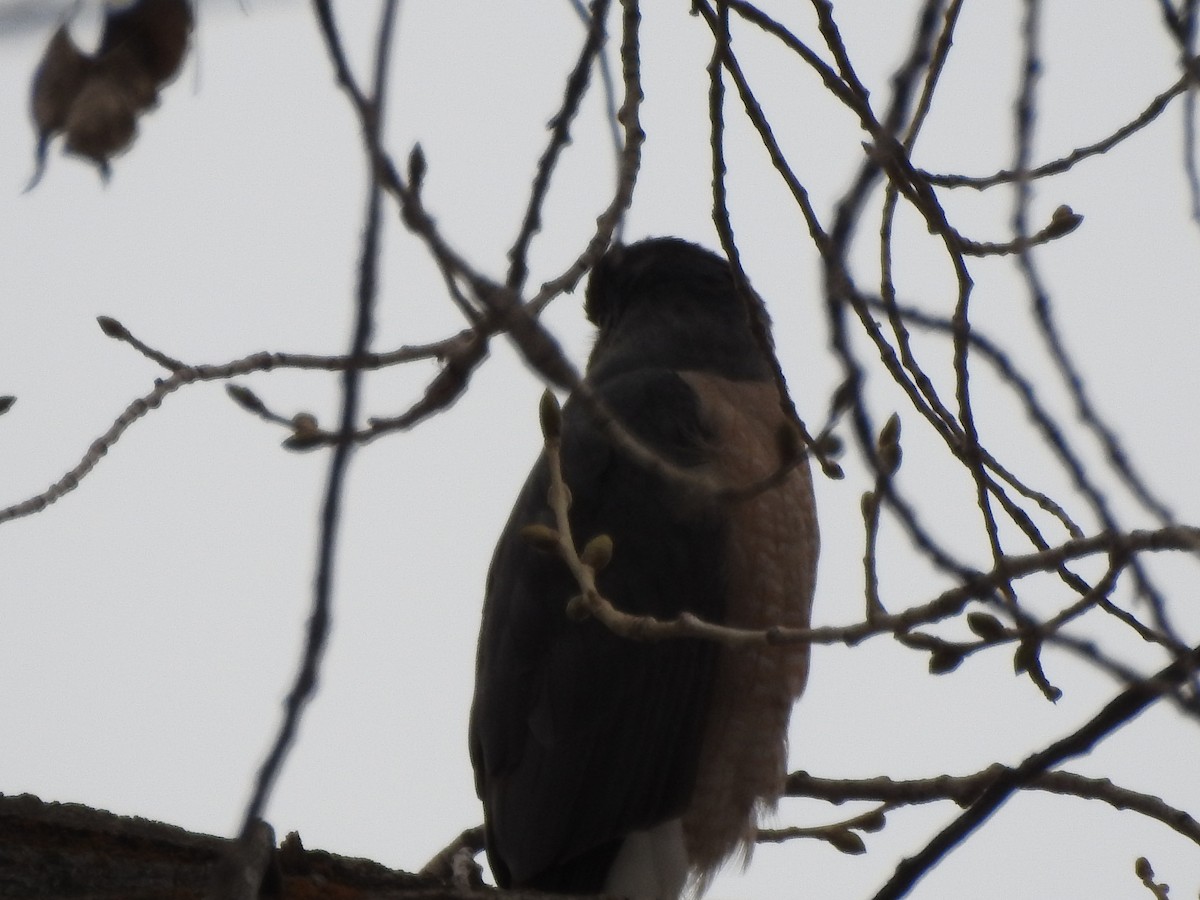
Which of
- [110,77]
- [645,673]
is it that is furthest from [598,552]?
[645,673]

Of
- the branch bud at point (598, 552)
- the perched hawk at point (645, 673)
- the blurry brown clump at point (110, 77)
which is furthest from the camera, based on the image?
the perched hawk at point (645, 673)

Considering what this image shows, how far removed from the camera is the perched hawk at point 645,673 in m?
3.77

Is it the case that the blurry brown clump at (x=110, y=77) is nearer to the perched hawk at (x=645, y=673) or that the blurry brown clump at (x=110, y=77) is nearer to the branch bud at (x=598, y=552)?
the branch bud at (x=598, y=552)

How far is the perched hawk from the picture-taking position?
377 centimetres

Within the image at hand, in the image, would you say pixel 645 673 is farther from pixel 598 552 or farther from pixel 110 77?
pixel 110 77

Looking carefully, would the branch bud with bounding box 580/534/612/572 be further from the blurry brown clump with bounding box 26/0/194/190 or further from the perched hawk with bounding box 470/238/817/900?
the perched hawk with bounding box 470/238/817/900

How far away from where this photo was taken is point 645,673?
12.7ft

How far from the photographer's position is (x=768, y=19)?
2422 mm

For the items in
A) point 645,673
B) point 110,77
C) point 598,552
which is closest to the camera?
point 110,77

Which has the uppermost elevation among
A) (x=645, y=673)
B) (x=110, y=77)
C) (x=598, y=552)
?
(x=645, y=673)

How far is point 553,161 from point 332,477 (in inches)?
37.4

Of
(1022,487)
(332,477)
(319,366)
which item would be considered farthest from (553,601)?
(332,477)

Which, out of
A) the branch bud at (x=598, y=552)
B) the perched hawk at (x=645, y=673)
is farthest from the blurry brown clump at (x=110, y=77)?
the perched hawk at (x=645, y=673)

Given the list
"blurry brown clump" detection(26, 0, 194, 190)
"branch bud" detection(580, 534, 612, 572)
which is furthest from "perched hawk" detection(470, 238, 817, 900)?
"blurry brown clump" detection(26, 0, 194, 190)
